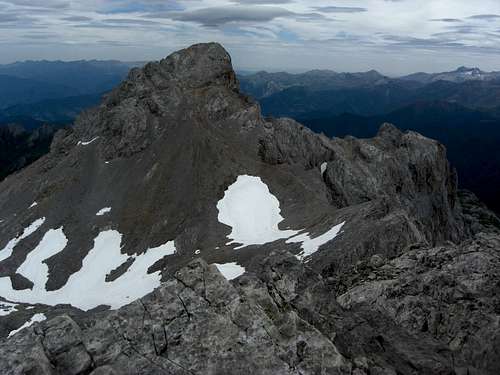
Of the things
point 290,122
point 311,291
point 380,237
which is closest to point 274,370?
point 311,291

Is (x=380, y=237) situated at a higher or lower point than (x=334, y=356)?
lower

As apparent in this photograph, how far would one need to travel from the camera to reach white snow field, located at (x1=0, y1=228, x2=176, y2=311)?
216ft

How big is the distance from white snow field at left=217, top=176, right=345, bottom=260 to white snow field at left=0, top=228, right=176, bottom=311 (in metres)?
11.2

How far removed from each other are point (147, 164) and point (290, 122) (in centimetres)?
3782

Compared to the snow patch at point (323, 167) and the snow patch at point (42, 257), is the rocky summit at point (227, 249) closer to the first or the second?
the snow patch at point (42, 257)

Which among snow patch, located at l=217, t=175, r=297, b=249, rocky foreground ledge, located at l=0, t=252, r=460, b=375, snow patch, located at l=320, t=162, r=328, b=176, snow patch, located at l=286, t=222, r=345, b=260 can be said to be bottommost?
snow patch, located at l=217, t=175, r=297, b=249

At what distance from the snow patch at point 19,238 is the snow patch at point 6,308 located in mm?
16228

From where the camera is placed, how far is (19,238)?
8675 cm

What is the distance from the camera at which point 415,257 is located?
31375 mm

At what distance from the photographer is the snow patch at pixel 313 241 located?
5120cm

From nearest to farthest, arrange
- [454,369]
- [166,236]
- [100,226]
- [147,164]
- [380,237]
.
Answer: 1. [454,369]
2. [380,237]
3. [166,236]
4. [100,226]
5. [147,164]

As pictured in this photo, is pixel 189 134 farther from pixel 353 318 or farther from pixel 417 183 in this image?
pixel 353 318

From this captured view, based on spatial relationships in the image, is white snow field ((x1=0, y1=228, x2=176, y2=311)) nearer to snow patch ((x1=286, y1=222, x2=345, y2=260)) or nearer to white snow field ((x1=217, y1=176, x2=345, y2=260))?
white snow field ((x1=217, y1=176, x2=345, y2=260))

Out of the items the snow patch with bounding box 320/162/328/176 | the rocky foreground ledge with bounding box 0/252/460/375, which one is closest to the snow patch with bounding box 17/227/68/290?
the snow patch with bounding box 320/162/328/176
